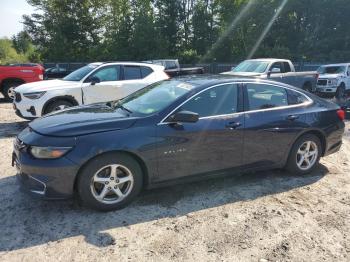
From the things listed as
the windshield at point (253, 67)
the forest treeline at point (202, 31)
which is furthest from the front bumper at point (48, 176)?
the forest treeline at point (202, 31)

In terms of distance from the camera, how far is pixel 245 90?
16.3ft

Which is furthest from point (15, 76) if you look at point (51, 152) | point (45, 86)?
point (51, 152)

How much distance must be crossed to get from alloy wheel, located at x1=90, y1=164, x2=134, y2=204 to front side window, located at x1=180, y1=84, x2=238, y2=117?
1113 millimetres

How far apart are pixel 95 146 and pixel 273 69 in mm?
10582

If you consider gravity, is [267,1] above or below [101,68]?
above

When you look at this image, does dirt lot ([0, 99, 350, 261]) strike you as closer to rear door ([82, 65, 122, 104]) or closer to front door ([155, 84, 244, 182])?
front door ([155, 84, 244, 182])

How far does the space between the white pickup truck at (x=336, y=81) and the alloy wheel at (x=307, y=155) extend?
11940mm

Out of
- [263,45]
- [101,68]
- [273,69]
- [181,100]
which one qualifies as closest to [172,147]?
[181,100]

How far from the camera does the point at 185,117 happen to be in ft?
14.0

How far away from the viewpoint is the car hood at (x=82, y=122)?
4023mm

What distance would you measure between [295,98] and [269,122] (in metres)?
0.74

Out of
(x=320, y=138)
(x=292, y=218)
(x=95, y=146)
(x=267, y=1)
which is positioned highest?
(x=267, y=1)

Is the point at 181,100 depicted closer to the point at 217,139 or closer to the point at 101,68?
the point at 217,139

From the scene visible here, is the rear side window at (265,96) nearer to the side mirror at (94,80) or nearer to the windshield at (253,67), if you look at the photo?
the side mirror at (94,80)
